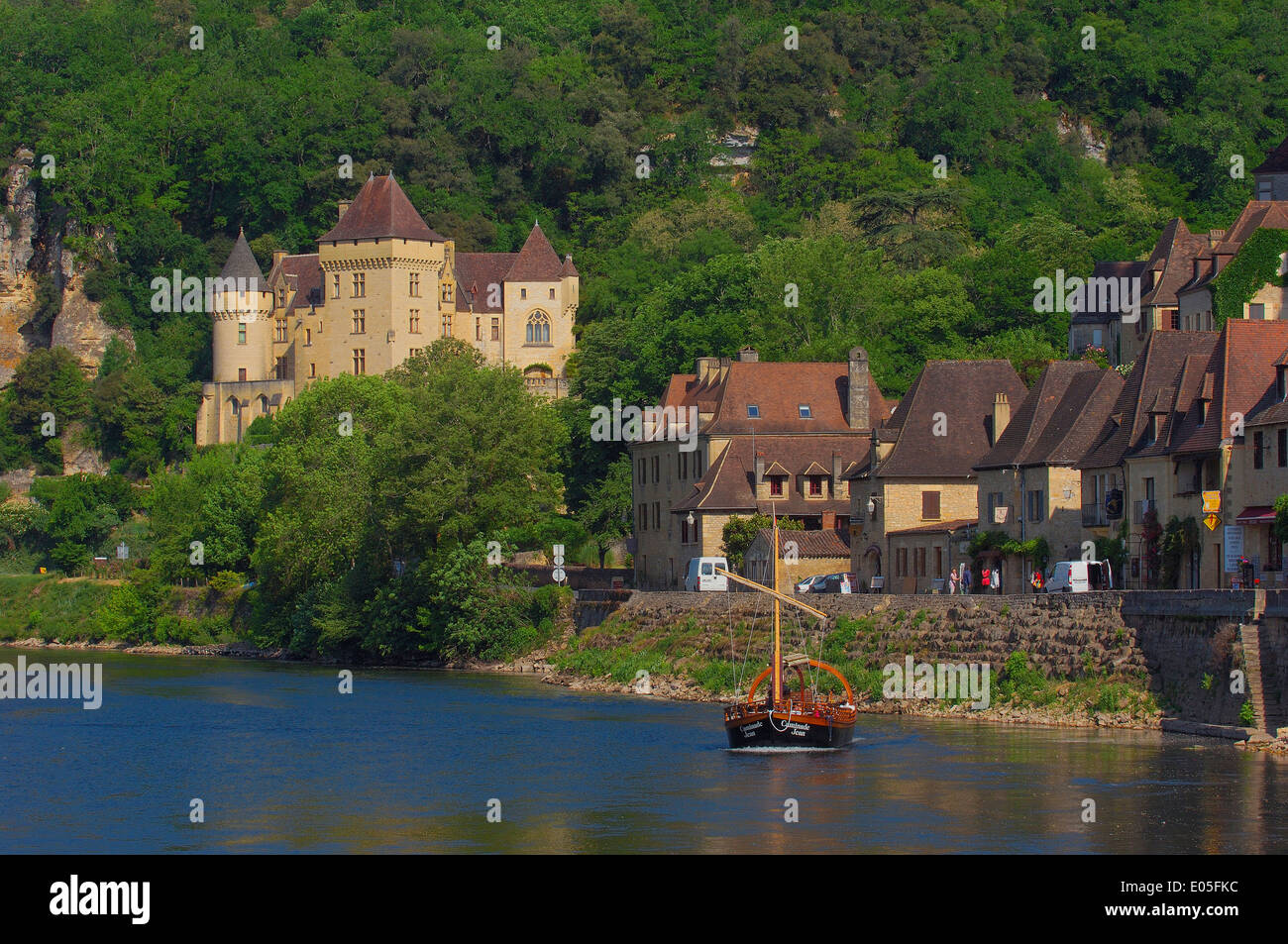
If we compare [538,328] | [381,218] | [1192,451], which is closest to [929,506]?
[1192,451]

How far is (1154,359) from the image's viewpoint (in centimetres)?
6003

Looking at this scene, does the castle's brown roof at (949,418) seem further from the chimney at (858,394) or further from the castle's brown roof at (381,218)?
the castle's brown roof at (381,218)

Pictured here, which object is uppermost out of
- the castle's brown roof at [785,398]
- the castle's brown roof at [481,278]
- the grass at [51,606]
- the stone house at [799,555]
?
the castle's brown roof at [481,278]

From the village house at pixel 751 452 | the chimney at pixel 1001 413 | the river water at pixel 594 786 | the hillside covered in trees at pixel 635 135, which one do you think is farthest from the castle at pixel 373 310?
the river water at pixel 594 786

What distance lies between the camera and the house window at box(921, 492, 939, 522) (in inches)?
2830

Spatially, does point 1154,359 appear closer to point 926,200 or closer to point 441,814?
point 441,814

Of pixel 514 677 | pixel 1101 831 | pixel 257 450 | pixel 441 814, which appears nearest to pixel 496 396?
pixel 514 677

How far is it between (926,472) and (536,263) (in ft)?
261

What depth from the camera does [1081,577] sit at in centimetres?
5841

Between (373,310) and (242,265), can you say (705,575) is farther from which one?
(242,265)

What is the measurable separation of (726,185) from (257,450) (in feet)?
215

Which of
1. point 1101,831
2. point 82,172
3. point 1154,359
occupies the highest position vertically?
point 82,172

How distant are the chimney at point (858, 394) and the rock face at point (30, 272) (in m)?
92.3

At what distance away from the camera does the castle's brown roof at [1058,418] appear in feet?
209
